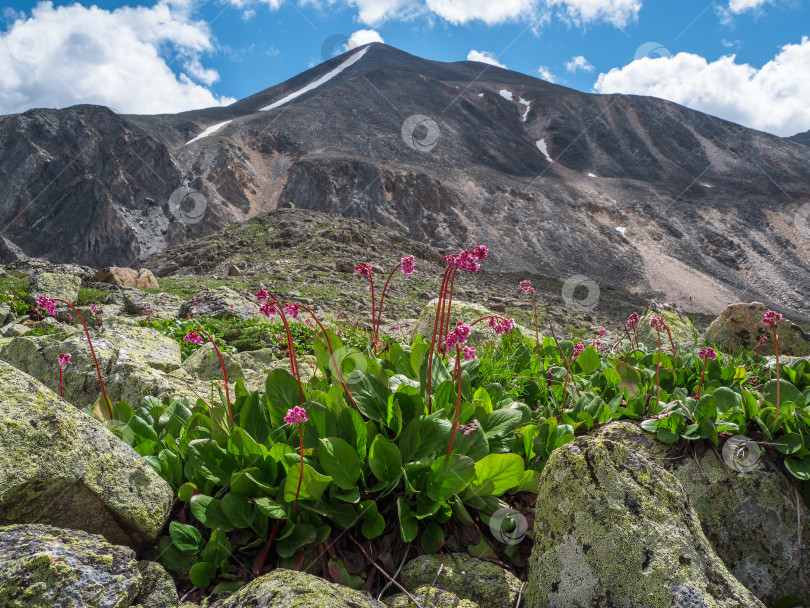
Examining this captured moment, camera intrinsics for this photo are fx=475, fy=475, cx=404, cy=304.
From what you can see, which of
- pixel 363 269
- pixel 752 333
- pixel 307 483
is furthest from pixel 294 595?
pixel 752 333

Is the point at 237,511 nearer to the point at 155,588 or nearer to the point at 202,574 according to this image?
the point at 202,574

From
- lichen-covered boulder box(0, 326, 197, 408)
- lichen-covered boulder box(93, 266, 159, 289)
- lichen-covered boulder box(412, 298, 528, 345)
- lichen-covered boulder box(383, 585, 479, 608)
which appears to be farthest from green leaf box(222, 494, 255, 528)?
lichen-covered boulder box(93, 266, 159, 289)

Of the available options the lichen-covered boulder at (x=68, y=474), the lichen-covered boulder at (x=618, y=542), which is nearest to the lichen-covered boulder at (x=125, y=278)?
the lichen-covered boulder at (x=68, y=474)

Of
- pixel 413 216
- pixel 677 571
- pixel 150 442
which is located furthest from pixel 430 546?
pixel 413 216

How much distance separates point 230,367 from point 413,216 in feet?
189

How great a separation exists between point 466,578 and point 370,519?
1.84 ft

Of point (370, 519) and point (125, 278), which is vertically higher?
point (125, 278)

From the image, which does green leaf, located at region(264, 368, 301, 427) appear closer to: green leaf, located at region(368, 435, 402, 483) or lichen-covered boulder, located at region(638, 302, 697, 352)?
green leaf, located at region(368, 435, 402, 483)

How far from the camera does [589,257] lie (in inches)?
2354

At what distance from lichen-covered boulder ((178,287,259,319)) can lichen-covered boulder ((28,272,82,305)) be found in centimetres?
495

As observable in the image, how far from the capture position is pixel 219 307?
45.2ft

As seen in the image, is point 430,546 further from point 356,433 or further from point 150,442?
point 150,442

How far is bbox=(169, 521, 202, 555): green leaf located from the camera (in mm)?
2400

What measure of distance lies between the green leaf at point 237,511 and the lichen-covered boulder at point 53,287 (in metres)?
15.7
